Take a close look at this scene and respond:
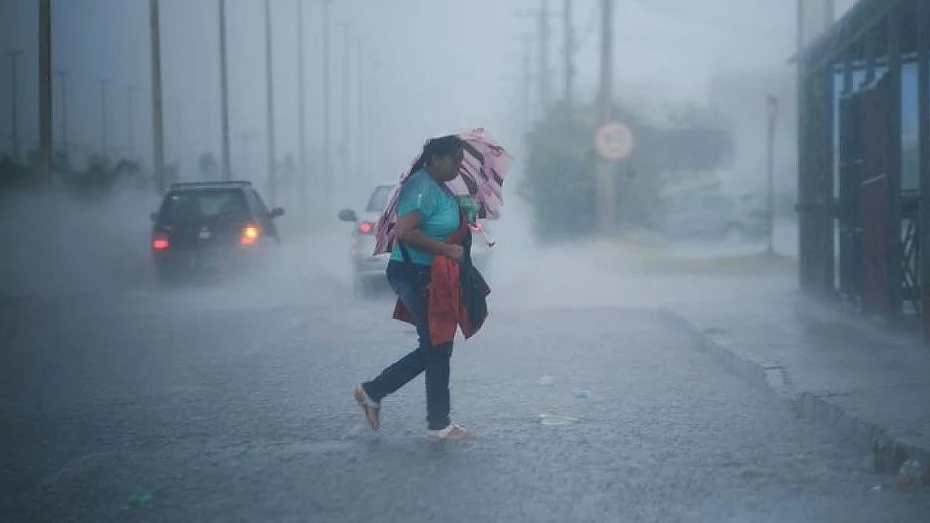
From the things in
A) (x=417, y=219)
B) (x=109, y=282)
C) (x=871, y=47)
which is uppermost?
(x=871, y=47)

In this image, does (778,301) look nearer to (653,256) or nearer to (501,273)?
(501,273)

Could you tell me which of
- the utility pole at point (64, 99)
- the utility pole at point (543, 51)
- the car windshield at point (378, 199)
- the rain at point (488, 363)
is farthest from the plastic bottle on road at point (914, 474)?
the utility pole at point (64, 99)

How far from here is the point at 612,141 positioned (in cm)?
3027

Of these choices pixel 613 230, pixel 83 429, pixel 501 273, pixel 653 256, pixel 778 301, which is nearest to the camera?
pixel 83 429

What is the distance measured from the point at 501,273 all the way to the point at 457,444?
59.5ft

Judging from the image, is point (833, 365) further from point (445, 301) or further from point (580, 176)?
point (580, 176)

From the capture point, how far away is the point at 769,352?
34.5 feet

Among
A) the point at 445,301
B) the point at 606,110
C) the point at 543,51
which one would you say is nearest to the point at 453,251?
the point at 445,301

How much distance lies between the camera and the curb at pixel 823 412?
20.4 feet

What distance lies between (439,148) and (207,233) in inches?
565

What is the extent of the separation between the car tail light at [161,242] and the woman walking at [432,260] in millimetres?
14476

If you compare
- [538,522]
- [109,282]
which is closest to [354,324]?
[538,522]

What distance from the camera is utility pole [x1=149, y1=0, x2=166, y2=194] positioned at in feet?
118

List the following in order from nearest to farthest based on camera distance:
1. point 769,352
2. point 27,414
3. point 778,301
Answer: point 27,414 → point 769,352 → point 778,301
